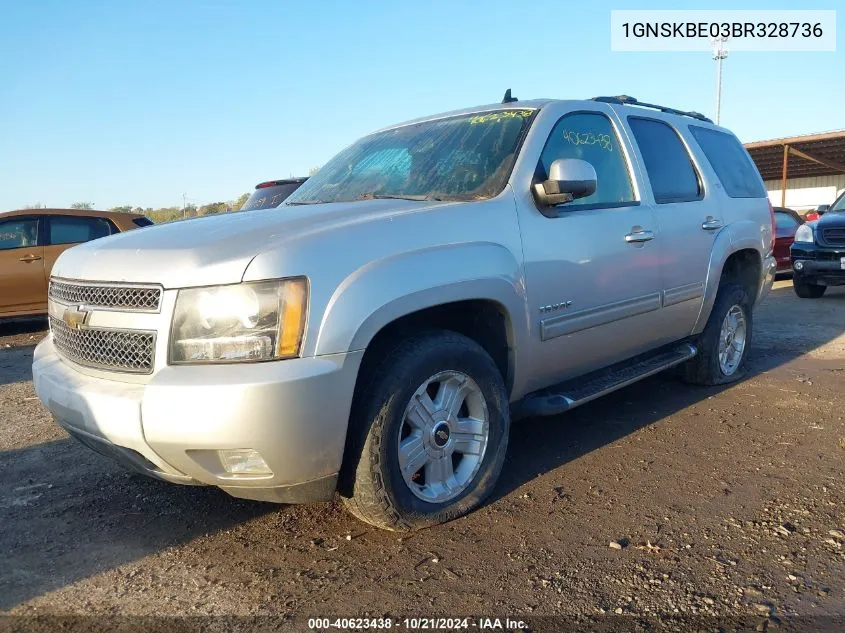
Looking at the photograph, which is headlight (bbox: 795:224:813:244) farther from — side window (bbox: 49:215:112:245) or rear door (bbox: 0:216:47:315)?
rear door (bbox: 0:216:47:315)

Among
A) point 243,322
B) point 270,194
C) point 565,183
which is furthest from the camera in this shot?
point 270,194

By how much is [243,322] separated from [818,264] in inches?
365

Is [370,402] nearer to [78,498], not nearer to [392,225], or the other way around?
[392,225]

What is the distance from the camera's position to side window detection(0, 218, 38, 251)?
880cm

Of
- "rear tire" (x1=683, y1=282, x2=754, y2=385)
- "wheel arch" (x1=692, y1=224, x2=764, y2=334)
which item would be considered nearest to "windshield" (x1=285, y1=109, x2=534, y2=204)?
"wheel arch" (x1=692, y1=224, x2=764, y2=334)

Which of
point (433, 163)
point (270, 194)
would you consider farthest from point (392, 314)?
point (270, 194)

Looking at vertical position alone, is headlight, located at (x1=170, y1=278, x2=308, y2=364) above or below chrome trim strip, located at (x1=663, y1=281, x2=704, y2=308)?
above

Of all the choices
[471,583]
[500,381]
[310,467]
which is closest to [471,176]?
[500,381]

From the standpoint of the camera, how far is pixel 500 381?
10.4ft

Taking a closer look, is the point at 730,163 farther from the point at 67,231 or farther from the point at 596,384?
the point at 67,231

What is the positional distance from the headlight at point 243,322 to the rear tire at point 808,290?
9513 millimetres

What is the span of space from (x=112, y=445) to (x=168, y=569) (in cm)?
54

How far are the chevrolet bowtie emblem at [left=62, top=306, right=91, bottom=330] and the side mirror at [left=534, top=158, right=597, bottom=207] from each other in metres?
2.05

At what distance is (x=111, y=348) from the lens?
267cm
